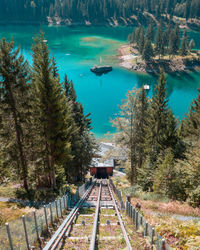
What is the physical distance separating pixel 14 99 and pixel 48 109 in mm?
2964

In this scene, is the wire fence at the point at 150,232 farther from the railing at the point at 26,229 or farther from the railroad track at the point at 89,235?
the railing at the point at 26,229

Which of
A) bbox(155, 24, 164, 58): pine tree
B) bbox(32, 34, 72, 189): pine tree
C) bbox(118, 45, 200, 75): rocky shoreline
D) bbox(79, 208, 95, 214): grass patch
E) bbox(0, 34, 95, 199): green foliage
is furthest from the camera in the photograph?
bbox(155, 24, 164, 58): pine tree

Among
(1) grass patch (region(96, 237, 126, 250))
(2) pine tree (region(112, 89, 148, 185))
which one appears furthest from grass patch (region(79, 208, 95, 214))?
(2) pine tree (region(112, 89, 148, 185))

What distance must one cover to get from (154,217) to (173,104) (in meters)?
66.7

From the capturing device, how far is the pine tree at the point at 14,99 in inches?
647

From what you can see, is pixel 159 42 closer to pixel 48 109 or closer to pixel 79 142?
pixel 79 142

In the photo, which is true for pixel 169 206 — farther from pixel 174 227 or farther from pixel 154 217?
pixel 174 227

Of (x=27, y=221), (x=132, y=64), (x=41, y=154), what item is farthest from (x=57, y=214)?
(x=132, y=64)

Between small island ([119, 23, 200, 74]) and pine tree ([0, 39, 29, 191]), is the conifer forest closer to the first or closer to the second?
pine tree ([0, 39, 29, 191])

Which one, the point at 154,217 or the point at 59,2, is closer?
the point at 154,217

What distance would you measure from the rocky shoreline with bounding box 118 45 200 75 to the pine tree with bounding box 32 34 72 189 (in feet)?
286

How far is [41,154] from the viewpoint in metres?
19.9

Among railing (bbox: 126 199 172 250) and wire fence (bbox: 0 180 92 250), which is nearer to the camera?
wire fence (bbox: 0 180 92 250)

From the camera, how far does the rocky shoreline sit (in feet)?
330
